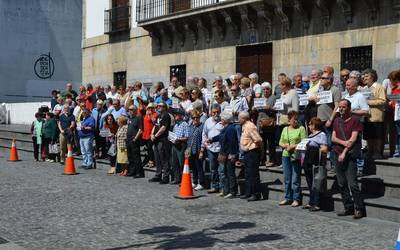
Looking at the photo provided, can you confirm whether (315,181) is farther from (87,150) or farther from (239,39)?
(239,39)

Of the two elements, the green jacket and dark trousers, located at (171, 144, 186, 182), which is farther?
the green jacket

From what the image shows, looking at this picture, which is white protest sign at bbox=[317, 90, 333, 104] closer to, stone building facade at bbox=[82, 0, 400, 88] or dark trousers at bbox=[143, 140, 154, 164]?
stone building facade at bbox=[82, 0, 400, 88]

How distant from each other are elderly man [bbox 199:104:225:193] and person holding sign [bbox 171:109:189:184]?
2.43ft

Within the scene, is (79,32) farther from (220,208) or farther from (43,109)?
(220,208)

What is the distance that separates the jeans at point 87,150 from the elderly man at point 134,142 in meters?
2.07

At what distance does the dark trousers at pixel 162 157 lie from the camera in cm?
1369

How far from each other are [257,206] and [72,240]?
385 centimetres

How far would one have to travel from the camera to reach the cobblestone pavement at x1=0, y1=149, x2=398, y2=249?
7863 millimetres

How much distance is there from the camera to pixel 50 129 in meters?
18.2

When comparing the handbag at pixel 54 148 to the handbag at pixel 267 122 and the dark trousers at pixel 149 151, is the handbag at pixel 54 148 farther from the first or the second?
the handbag at pixel 267 122

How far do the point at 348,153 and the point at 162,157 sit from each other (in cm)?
541

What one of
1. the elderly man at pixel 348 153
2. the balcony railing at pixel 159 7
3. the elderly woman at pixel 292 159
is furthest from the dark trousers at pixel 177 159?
the balcony railing at pixel 159 7

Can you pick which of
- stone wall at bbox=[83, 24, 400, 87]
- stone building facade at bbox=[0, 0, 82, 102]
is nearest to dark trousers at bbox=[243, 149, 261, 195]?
stone wall at bbox=[83, 24, 400, 87]

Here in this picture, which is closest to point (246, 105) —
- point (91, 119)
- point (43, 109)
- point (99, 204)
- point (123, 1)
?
point (99, 204)
